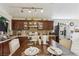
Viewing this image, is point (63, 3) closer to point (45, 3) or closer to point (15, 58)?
point (45, 3)

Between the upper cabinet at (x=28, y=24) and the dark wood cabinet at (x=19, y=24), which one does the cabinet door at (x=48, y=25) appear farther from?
the dark wood cabinet at (x=19, y=24)

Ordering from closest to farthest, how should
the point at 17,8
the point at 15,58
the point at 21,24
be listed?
1. the point at 15,58
2. the point at 17,8
3. the point at 21,24

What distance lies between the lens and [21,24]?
99cm

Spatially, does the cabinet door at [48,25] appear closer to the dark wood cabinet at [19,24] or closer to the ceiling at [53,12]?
the ceiling at [53,12]

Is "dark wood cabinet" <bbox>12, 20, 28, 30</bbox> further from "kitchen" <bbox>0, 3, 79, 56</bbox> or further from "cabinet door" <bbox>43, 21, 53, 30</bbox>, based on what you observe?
"cabinet door" <bbox>43, 21, 53, 30</bbox>

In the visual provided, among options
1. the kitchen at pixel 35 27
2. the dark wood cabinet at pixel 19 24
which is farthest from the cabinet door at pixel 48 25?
the dark wood cabinet at pixel 19 24

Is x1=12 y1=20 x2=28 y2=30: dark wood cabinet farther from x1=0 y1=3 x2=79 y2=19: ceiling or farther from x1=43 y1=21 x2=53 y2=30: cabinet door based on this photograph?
x1=43 y1=21 x2=53 y2=30: cabinet door

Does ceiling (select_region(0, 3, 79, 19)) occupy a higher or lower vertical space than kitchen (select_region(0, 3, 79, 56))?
higher

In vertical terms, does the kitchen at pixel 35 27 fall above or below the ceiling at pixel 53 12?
below

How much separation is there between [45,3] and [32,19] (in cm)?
20

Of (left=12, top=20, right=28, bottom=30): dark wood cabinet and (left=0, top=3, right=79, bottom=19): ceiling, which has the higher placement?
(left=0, top=3, right=79, bottom=19): ceiling

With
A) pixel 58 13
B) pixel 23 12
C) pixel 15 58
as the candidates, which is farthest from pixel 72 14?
pixel 15 58

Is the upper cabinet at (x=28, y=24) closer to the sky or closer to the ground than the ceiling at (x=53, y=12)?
closer to the ground

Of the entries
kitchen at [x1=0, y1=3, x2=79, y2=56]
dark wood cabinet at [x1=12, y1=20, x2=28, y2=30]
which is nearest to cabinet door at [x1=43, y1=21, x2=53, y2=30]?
kitchen at [x1=0, y1=3, x2=79, y2=56]
